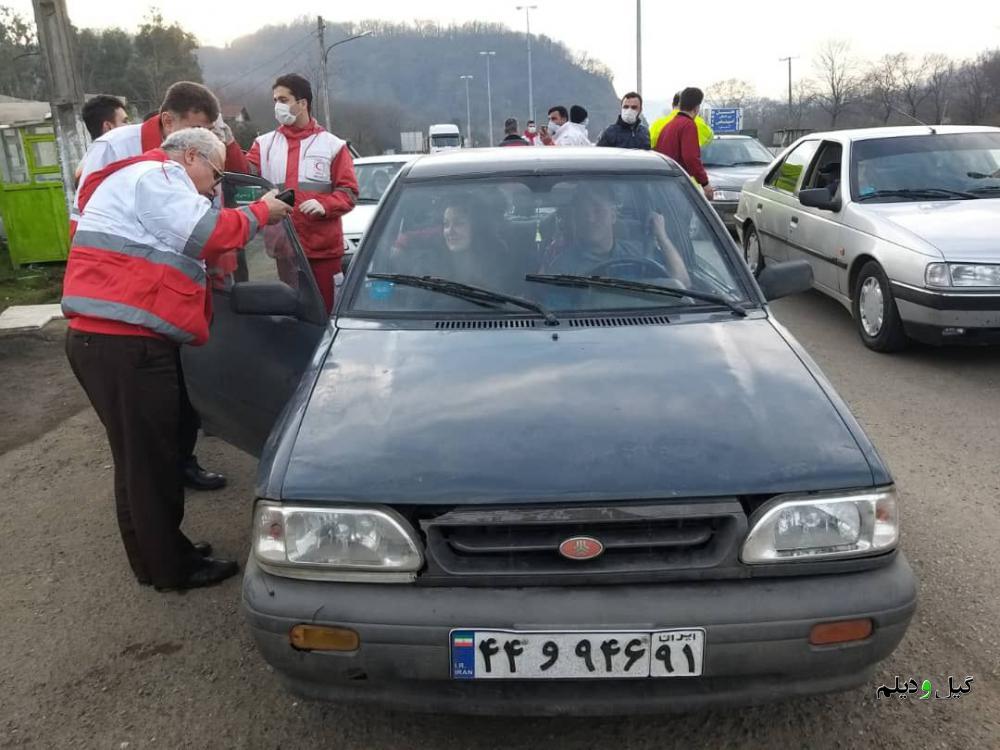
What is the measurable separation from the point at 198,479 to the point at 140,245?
1.66 meters

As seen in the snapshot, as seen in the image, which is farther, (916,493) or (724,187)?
(724,187)

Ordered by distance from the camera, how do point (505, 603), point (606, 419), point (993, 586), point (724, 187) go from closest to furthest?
point (505, 603)
point (606, 419)
point (993, 586)
point (724, 187)

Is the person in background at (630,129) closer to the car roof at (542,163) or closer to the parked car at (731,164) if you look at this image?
the parked car at (731,164)

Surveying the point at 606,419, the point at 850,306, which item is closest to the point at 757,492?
the point at 606,419

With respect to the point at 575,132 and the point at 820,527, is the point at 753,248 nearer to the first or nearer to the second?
the point at 575,132

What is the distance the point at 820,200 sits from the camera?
650 centimetres

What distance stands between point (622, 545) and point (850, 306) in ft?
16.7

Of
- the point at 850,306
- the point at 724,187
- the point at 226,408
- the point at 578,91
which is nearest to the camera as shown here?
the point at 226,408

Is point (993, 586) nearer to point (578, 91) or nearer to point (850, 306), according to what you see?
point (850, 306)

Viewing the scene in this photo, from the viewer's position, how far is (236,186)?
3.77m

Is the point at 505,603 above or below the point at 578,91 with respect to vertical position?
below

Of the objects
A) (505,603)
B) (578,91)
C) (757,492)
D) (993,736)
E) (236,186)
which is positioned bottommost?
(993,736)

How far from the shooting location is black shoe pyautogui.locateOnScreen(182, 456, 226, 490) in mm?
4191

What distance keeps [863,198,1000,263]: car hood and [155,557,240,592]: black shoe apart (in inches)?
182
